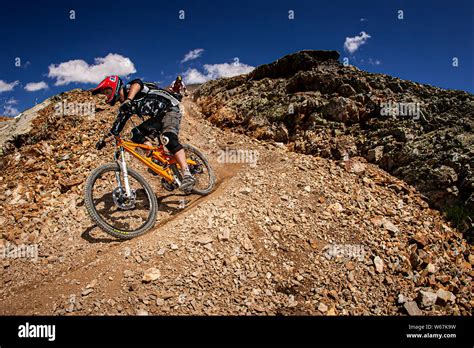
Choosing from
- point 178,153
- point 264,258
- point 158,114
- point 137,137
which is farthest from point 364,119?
point 137,137

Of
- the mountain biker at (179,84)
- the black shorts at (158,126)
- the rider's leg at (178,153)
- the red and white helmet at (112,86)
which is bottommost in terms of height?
the rider's leg at (178,153)

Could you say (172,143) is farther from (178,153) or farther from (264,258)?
(264,258)

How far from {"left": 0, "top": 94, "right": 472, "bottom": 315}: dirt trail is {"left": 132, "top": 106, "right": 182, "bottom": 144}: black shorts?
6.15 ft

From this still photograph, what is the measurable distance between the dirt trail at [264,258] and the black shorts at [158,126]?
1.88 meters

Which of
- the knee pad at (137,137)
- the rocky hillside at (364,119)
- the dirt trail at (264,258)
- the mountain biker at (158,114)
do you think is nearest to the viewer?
the dirt trail at (264,258)

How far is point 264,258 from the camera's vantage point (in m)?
5.46

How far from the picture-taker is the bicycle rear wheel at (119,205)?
5.75 meters

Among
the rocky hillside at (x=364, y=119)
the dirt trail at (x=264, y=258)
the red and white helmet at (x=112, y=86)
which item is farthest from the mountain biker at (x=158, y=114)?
the rocky hillside at (x=364, y=119)

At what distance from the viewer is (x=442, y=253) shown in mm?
6289

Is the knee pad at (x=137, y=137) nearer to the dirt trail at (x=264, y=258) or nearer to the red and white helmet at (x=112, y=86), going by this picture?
the red and white helmet at (x=112, y=86)

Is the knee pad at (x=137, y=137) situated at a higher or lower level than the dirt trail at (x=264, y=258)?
higher

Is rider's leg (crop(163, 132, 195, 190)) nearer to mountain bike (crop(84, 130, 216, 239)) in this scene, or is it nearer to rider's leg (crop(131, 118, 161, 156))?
mountain bike (crop(84, 130, 216, 239))
